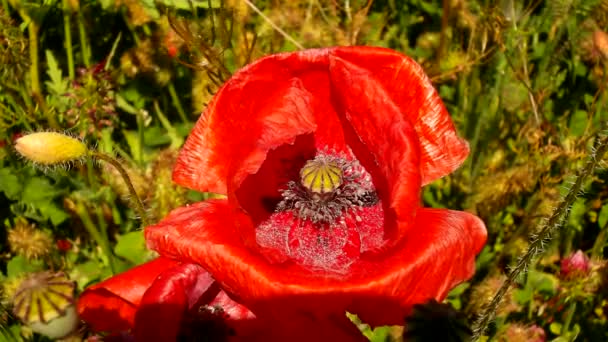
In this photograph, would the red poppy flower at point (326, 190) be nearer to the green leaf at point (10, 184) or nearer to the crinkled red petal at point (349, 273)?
the crinkled red petal at point (349, 273)

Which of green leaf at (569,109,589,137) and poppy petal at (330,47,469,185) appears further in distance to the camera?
green leaf at (569,109,589,137)

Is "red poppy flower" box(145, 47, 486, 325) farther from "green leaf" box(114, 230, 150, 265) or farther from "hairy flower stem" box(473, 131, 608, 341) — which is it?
"green leaf" box(114, 230, 150, 265)

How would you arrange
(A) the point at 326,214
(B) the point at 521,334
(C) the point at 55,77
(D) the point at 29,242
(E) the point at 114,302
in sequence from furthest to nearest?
(C) the point at 55,77, (D) the point at 29,242, (B) the point at 521,334, (A) the point at 326,214, (E) the point at 114,302

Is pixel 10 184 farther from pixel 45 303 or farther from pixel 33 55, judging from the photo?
pixel 45 303

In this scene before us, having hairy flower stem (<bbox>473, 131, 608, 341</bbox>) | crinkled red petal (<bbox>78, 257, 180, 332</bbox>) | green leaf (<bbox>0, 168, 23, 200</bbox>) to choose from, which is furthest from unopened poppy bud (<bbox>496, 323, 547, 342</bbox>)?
green leaf (<bbox>0, 168, 23, 200</bbox>)

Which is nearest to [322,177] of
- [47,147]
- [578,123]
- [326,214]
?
[326,214]

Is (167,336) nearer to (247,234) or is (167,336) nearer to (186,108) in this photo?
(247,234)
